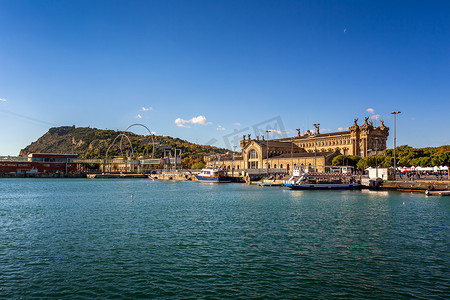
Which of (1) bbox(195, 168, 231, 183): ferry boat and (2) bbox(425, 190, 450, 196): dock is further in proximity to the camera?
(1) bbox(195, 168, 231, 183): ferry boat

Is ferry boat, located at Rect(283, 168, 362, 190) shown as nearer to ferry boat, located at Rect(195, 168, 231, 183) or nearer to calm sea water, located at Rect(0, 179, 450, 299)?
ferry boat, located at Rect(195, 168, 231, 183)

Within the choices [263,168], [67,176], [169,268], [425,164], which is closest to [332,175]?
[425,164]

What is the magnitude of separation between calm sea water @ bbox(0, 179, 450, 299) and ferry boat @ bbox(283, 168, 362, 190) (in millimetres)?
37478

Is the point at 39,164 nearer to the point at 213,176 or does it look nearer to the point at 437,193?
the point at 213,176

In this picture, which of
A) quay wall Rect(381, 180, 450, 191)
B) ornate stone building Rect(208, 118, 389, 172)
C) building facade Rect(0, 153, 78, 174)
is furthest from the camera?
building facade Rect(0, 153, 78, 174)

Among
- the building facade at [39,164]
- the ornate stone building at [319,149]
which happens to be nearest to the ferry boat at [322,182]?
the ornate stone building at [319,149]

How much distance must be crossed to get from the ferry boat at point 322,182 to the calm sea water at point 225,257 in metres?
37.5

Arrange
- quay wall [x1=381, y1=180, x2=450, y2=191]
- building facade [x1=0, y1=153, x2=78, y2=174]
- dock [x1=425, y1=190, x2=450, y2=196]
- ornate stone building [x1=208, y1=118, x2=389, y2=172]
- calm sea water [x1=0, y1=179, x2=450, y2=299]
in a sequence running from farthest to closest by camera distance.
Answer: building facade [x1=0, y1=153, x2=78, y2=174] < ornate stone building [x1=208, y1=118, x2=389, y2=172] < quay wall [x1=381, y1=180, x2=450, y2=191] < dock [x1=425, y1=190, x2=450, y2=196] < calm sea water [x1=0, y1=179, x2=450, y2=299]

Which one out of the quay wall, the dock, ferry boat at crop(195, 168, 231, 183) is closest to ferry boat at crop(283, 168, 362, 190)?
the quay wall

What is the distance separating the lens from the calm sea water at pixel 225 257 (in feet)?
44.2

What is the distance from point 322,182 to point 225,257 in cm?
5604

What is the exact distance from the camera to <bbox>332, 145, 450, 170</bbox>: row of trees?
68.2 metres

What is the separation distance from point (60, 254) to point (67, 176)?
13497 centimetres

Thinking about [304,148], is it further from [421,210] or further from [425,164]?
[421,210]
